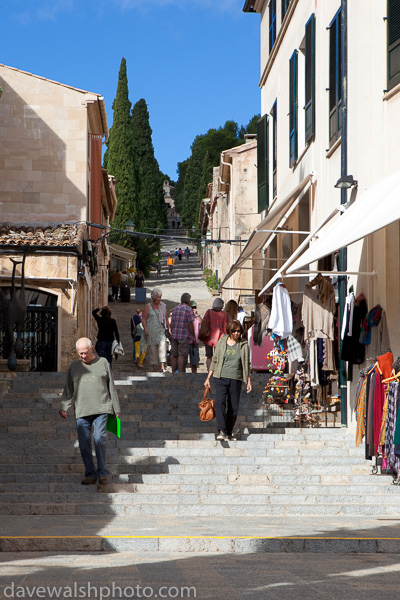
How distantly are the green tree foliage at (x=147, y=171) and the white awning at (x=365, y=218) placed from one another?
64.2m

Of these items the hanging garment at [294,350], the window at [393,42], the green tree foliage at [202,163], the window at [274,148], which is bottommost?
the hanging garment at [294,350]

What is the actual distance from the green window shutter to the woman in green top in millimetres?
10946

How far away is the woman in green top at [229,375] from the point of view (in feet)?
41.2

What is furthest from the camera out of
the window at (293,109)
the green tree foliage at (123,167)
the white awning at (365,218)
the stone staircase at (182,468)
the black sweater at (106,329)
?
the green tree foliage at (123,167)

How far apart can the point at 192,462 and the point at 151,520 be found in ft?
8.68

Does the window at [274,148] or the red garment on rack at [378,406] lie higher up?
the window at [274,148]

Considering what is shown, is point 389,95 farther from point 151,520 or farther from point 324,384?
point 151,520

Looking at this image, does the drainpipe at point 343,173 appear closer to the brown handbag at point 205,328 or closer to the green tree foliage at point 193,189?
the brown handbag at point 205,328

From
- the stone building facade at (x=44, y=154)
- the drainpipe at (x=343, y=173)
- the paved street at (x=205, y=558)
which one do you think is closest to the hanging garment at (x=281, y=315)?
the drainpipe at (x=343, y=173)

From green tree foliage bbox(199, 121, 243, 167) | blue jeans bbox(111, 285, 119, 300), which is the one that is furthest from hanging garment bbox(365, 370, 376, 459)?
green tree foliage bbox(199, 121, 243, 167)

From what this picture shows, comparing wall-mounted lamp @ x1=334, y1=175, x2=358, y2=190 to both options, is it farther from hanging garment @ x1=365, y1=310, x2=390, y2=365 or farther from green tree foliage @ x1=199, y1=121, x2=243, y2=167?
green tree foliage @ x1=199, y1=121, x2=243, y2=167

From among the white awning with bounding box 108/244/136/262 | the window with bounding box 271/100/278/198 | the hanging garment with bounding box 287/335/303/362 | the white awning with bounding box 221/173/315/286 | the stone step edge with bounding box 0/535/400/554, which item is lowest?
the stone step edge with bounding box 0/535/400/554

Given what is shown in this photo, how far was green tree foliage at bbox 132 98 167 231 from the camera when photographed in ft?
255

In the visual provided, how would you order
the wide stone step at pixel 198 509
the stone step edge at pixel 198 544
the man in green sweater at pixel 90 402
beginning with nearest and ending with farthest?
the stone step edge at pixel 198 544 → the wide stone step at pixel 198 509 → the man in green sweater at pixel 90 402
